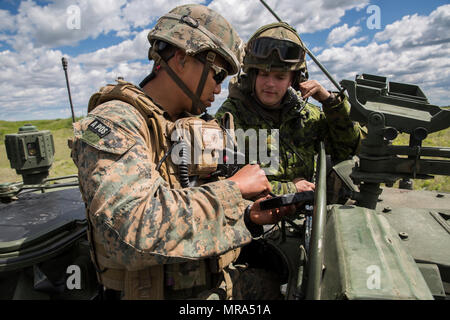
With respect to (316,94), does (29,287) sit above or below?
below

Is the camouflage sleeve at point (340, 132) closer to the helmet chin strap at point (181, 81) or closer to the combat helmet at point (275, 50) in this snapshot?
the combat helmet at point (275, 50)

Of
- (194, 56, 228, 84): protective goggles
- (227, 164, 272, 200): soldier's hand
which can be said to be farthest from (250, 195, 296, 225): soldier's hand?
(194, 56, 228, 84): protective goggles

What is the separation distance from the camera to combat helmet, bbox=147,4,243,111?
218 centimetres

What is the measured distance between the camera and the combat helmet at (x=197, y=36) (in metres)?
2.18

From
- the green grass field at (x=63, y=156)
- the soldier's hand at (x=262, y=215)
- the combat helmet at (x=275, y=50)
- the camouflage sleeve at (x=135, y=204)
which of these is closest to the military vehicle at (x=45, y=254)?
the camouflage sleeve at (x=135, y=204)

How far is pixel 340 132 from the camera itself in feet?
12.3

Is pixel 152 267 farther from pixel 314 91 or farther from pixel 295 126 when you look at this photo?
pixel 314 91

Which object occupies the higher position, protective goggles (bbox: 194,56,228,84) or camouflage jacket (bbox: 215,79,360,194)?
protective goggles (bbox: 194,56,228,84)

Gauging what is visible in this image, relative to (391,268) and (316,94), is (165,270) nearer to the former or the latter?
(391,268)

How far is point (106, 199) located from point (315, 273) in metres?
1.04

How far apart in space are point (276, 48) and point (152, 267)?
2574 mm

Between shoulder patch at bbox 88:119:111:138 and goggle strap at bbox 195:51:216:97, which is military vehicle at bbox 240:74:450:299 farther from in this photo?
shoulder patch at bbox 88:119:111:138
